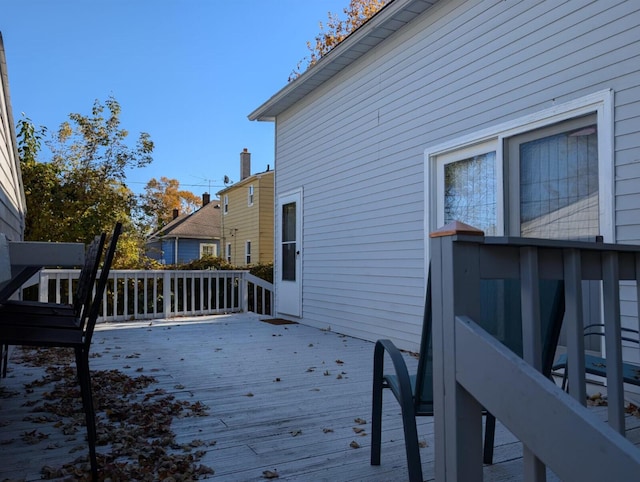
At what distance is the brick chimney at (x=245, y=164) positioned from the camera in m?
17.9

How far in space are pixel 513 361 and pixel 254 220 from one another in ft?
49.5

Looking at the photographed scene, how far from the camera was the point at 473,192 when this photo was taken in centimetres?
427

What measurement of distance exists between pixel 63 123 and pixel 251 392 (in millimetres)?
10377

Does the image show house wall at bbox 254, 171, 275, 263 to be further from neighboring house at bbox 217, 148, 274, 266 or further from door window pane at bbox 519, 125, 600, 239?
door window pane at bbox 519, 125, 600, 239

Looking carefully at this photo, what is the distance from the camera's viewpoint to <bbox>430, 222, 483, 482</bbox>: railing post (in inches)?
40.4

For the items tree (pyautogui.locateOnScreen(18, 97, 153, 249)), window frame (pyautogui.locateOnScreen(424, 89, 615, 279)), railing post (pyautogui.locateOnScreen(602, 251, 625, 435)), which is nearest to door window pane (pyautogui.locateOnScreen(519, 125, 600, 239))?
window frame (pyautogui.locateOnScreen(424, 89, 615, 279))

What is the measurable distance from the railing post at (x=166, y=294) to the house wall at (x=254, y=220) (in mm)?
7685

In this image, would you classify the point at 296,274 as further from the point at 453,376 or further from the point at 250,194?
the point at 250,194

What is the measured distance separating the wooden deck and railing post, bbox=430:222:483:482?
3.31 ft

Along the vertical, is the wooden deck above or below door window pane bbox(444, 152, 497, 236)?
below

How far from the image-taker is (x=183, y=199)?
3139cm

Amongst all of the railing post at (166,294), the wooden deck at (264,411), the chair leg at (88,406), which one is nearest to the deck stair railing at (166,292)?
the railing post at (166,294)

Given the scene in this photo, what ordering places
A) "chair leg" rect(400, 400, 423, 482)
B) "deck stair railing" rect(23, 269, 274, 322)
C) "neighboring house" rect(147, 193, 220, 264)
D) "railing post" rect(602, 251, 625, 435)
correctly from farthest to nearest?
"neighboring house" rect(147, 193, 220, 264) → "deck stair railing" rect(23, 269, 274, 322) → "chair leg" rect(400, 400, 423, 482) → "railing post" rect(602, 251, 625, 435)

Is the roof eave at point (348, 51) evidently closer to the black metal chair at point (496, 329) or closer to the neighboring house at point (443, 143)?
the neighboring house at point (443, 143)
